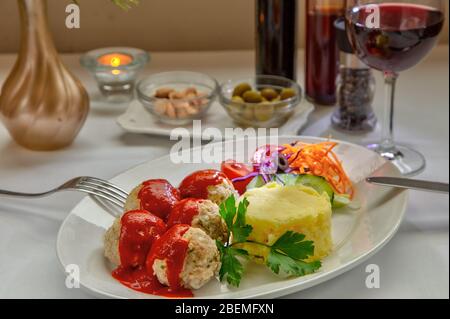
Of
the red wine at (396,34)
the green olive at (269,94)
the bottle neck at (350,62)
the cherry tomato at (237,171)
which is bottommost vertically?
the cherry tomato at (237,171)

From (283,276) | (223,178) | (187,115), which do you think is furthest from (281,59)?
(283,276)

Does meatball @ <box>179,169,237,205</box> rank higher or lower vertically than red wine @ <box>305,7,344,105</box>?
lower

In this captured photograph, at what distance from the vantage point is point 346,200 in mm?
855

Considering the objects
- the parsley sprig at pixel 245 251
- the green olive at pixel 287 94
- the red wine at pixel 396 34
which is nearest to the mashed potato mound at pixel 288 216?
the parsley sprig at pixel 245 251

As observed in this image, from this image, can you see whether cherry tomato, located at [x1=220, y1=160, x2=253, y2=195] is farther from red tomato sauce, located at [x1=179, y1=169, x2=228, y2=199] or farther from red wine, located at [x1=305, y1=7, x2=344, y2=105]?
red wine, located at [x1=305, y1=7, x2=344, y2=105]

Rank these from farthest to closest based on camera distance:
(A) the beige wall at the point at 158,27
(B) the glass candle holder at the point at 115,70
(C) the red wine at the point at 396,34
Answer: (A) the beige wall at the point at 158,27 → (B) the glass candle holder at the point at 115,70 → (C) the red wine at the point at 396,34

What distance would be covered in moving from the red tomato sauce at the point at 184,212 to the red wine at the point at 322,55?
496mm

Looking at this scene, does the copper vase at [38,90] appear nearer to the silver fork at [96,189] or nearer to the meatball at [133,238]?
the silver fork at [96,189]

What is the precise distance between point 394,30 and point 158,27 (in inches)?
25.5

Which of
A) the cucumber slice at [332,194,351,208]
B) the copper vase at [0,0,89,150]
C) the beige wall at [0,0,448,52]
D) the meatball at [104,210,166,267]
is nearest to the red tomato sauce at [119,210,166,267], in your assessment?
the meatball at [104,210,166,267]

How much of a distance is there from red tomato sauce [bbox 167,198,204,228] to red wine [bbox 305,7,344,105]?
1.63 feet

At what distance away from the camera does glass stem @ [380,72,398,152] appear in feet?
3.22

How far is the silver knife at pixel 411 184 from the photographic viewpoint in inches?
31.7

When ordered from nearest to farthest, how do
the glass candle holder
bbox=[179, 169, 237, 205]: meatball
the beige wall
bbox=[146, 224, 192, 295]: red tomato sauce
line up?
bbox=[146, 224, 192, 295]: red tomato sauce, bbox=[179, 169, 237, 205]: meatball, the glass candle holder, the beige wall
